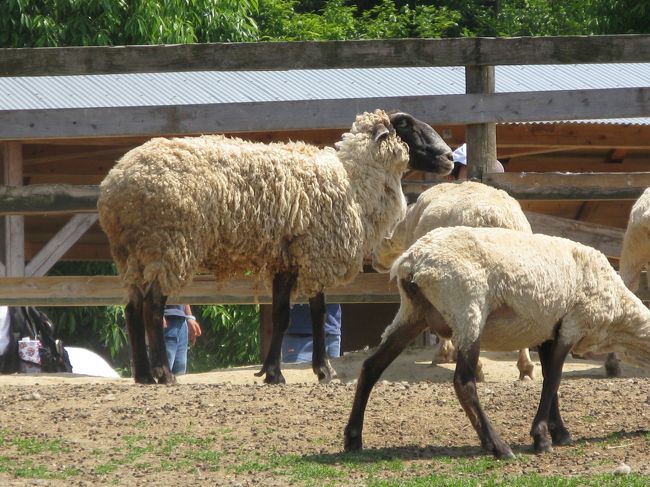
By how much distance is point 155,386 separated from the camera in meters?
8.84

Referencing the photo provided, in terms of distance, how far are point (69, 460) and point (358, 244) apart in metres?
3.64

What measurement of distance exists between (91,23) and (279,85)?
3.57 metres

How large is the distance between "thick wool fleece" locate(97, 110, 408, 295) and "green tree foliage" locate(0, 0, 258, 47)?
8171mm

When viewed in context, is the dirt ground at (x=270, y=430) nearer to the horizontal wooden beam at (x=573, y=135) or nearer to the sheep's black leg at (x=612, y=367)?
the sheep's black leg at (x=612, y=367)

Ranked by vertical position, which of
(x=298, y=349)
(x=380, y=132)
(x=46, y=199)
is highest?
(x=380, y=132)

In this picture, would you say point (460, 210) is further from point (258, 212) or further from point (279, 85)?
point (279, 85)

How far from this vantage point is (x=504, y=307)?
23.3 feet

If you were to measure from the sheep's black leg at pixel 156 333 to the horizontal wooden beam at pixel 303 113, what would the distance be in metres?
1.68

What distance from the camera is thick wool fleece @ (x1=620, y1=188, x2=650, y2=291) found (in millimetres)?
9781

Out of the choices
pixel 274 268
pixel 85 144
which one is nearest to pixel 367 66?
pixel 274 268

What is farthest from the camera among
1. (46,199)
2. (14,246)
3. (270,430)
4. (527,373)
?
(14,246)

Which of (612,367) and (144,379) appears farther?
(612,367)

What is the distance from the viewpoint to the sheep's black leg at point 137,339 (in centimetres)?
928

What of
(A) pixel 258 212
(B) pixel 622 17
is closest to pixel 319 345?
(A) pixel 258 212
